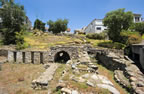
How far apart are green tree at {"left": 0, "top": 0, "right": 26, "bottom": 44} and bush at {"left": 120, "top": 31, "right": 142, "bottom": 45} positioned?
19.3m

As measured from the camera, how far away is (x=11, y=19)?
47.4ft

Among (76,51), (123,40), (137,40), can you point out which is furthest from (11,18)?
(137,40)

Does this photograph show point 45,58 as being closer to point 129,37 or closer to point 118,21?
point 118,21

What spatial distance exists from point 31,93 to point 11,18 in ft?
52.1

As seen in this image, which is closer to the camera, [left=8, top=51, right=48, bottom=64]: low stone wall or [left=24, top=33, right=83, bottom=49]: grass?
[left=8, top=51, right=48, bottom=64]: low stone wall

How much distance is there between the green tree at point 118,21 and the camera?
12375mm

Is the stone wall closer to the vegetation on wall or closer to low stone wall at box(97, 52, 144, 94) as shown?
low stone wall at box(97, 52, 144, 94)

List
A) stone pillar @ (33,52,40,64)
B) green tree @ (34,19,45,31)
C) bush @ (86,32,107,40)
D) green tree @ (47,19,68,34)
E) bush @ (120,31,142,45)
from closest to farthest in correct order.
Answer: stone pillar @ (33,52,40,64) < bush @ (120,31,142,45) < bush @ (86,32,107,40) < green tree @ (47,19,68,34) < green tree @ (34,19,45,31)

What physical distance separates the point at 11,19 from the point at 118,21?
19356 millimetres

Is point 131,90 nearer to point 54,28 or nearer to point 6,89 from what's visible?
point 6,89

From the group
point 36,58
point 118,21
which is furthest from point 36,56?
point 118,21

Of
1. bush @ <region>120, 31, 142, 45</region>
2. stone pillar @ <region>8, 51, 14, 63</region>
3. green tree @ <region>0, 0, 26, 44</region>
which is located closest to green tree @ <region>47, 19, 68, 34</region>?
green tree @ <region>0, 0, 26, 44</region>

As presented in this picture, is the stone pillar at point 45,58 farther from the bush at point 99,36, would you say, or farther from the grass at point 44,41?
the bush at point 99,36

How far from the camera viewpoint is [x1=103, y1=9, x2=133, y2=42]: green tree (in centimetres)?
1238
